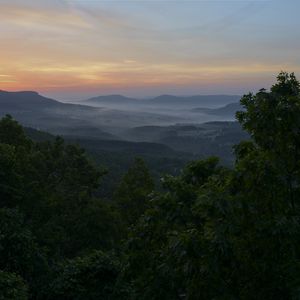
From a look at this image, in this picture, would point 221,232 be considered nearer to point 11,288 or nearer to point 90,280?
point 11,288

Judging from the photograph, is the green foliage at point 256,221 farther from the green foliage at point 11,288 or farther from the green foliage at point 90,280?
the green foliage at point 90,280

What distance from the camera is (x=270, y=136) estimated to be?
7.77 m

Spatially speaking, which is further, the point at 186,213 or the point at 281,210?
the point at 186,213

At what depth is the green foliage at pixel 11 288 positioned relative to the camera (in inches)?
455

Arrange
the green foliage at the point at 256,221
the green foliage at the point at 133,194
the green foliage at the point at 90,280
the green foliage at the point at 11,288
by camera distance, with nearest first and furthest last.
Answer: the green foliage at the point at 256,221, the green foliage at the point at 11,288, the green foliage at the point at 90,280, the green foliage at the point at 133,194

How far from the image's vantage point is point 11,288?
11906 mm

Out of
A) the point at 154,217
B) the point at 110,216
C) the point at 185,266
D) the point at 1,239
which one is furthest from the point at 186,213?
the point at 110,216

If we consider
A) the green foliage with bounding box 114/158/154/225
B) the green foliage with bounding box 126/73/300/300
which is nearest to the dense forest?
the green foliage with bounding box 126/73/300/300

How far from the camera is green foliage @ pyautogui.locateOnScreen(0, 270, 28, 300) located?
11547 millimetres

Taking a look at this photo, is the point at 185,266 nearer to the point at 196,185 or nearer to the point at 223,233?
the point at 223,233

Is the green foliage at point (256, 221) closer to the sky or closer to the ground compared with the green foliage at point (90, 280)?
closer to the sky

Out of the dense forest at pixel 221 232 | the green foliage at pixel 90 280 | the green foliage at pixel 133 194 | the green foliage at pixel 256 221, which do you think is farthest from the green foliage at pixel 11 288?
the green foliage at pixel 133 194

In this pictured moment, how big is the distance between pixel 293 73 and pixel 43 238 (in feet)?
61.8

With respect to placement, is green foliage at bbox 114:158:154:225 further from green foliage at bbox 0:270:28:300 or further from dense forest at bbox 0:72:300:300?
green foliage at bbox 0:270:28:300
